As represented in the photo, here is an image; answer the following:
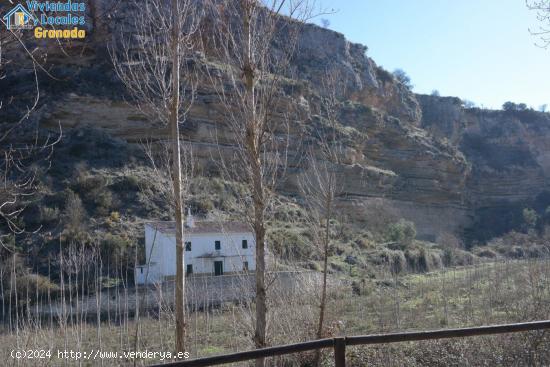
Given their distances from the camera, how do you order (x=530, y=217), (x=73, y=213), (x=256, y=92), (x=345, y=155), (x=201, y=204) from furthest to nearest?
1. (x=530, y=217)
2. (x=345, y=155)
3. (x=201, y=204)
4. (x=73, y=213)
5. (x=256, y=92)

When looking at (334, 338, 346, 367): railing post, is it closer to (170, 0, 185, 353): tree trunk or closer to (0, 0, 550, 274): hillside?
(170, 0, 185, 353): tree trunk

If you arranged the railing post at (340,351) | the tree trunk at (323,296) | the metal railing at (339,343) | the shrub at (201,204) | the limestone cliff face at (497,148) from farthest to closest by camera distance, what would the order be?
the limestone cliff face at (497,148)
the shrub at (201,204)
the tree trunk at (323,296)
the railing post at (340,351)
the metal railing at (339,343)

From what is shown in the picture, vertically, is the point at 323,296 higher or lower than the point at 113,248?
higher

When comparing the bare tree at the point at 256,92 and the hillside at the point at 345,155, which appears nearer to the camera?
the bare tree at the point at 256,92

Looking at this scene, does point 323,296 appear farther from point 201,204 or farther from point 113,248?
point 201,204

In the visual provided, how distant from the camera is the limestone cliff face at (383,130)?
4066cm

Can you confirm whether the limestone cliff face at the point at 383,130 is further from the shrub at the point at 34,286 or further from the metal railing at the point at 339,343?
the metal railing at the point at 339,343

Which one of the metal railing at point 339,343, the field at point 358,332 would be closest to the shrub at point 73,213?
the field at point 358,332

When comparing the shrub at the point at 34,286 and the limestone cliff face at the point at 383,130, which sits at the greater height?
the limestone cliff face at the point at 383,130

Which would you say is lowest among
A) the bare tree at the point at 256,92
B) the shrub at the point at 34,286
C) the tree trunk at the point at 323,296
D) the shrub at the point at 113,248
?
the shrub at the point at 34,286

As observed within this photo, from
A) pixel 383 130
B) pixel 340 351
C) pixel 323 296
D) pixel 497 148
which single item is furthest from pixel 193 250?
pixel 497 148

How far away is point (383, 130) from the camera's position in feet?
178

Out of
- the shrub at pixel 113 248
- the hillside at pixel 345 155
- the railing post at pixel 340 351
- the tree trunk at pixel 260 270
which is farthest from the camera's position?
the hillside at pixel 345 155

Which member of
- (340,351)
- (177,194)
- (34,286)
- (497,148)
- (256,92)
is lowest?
(34,286)
